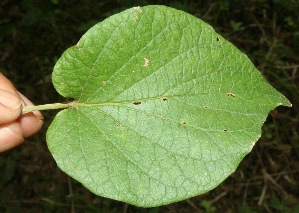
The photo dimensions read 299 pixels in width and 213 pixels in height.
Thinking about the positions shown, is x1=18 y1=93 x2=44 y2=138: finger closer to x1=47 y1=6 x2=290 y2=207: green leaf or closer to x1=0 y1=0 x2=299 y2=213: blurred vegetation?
x1=47 y1=6 x2=290 y2=207: green leaf

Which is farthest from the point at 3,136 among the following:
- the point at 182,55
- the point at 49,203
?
the point at 49,203

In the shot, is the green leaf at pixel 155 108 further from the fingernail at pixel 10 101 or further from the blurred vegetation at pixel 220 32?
the blurred vegetation at pixel 220 32

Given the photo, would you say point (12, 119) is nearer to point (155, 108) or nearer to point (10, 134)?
point (10, 134)

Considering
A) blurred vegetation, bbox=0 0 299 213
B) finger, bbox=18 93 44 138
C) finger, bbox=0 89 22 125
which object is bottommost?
blurred vegetation, bbox=0 0 299 213

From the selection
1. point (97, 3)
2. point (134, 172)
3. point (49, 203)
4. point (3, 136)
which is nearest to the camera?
point (134, 172)

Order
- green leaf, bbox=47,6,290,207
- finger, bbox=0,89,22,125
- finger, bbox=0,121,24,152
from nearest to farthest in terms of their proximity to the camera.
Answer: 1. green leaf, bbox=47,6,290,207
2. finger, bbox=0,89,22,125
3. finger, bbox=0,121,24,152

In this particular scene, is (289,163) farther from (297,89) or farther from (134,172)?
(134,172)

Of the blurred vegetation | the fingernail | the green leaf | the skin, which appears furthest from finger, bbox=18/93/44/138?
the blurred vegetation

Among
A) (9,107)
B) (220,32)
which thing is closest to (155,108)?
(9,107)
